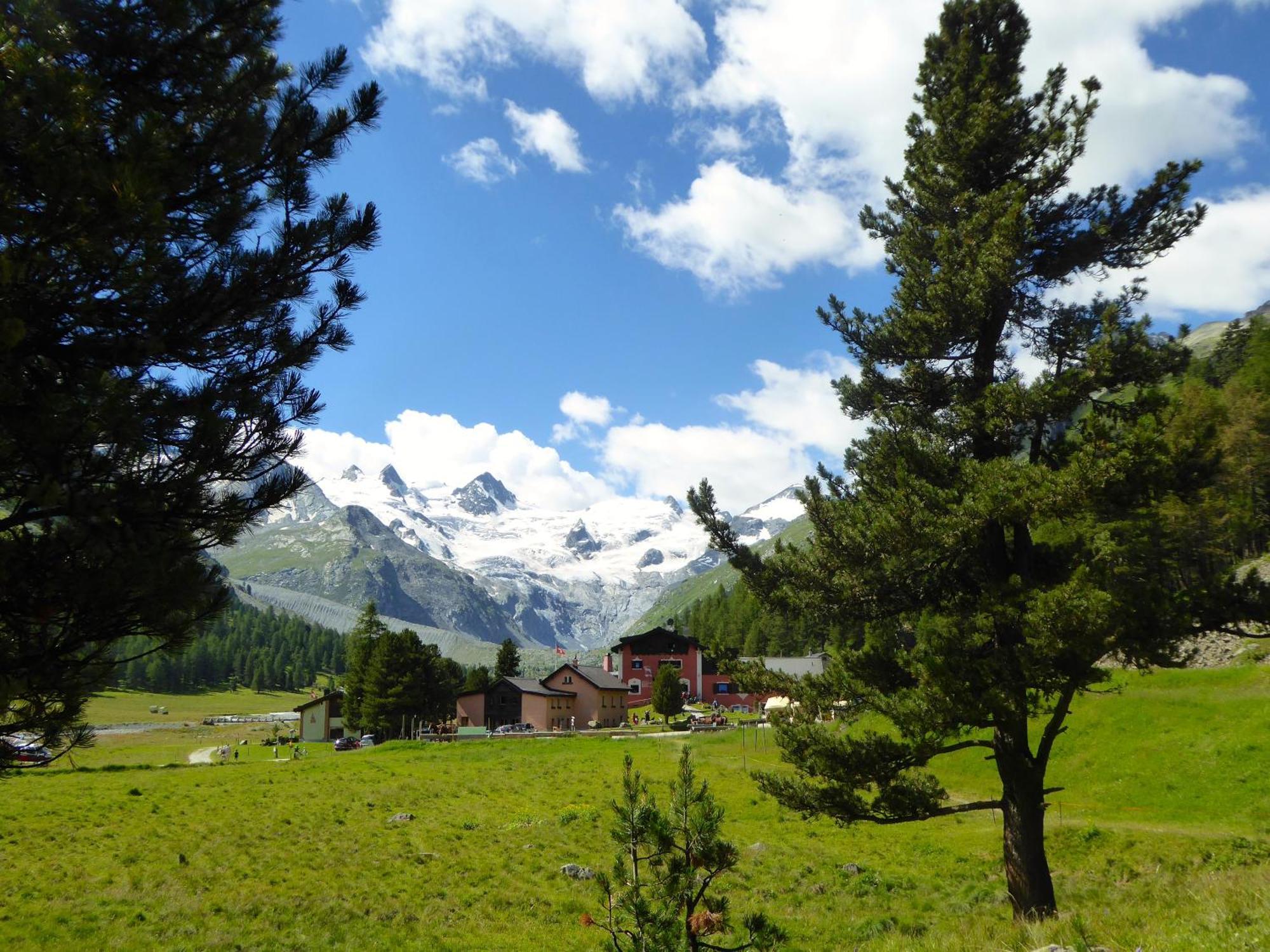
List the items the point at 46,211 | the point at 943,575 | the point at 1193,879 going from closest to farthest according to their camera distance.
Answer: the point at 46,211 < the point at 943,575 < the point at 1193,879

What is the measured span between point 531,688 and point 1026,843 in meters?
84.7

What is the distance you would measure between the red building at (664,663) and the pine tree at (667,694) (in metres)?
26.3

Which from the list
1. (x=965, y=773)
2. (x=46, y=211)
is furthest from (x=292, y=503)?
(x=965, y=773)

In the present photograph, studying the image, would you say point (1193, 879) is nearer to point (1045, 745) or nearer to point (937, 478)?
point (1045, 745)

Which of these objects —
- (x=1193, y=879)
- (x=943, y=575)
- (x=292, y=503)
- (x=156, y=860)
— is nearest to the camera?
(x=292, y=503)

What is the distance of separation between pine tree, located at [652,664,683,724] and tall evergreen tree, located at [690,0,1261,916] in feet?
216

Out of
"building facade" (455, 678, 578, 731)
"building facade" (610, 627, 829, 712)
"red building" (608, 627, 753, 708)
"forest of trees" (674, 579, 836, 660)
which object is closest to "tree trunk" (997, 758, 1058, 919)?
"forest of trees" (674, 579, 836, 660)

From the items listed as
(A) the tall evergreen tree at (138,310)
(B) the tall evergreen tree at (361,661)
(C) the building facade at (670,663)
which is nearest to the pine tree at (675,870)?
(A) the tall evergreen tree at (138,310)

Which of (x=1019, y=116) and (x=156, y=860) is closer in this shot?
(x=1019, y=116)

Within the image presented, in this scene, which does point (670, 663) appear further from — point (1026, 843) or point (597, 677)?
point (1026, 843)

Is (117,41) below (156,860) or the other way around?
the other way around

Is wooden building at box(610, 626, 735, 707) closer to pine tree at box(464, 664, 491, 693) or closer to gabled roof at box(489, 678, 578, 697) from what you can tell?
gabled roof at box(489, 678, 578, 697)

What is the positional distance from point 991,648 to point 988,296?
5.97 meters

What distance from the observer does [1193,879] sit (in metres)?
14.3
